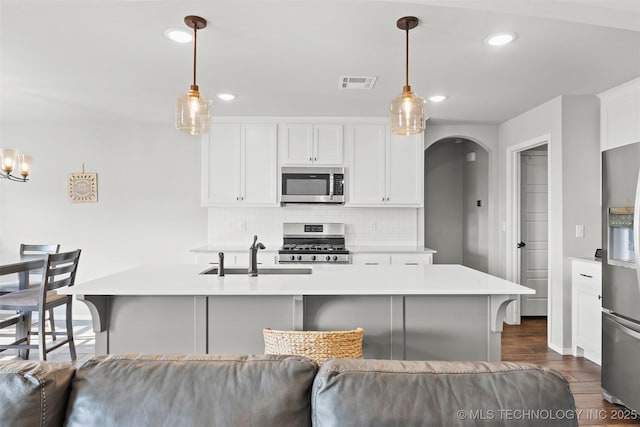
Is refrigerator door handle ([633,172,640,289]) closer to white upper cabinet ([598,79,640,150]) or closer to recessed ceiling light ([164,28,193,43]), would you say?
white upper cabinet ([598,79,640,150])

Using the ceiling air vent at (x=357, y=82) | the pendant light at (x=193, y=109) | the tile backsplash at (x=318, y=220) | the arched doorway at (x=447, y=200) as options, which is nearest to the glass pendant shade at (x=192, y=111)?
the pendant light at (x=193, y=109)

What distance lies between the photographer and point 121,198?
4.82 meters

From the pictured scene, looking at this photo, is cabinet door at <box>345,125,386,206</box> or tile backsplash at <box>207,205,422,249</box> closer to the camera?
cabinet door at <box>345,125,386,206</box>

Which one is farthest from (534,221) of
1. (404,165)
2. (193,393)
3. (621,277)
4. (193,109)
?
(193,393)

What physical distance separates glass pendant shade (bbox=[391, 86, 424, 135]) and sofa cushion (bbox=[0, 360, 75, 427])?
6.11 ft

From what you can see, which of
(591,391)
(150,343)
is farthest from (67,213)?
(591,391)

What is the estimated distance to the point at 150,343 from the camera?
2125 mm

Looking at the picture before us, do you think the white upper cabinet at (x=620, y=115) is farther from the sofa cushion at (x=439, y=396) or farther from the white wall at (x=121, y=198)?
the white wall at (x=121, y=198)

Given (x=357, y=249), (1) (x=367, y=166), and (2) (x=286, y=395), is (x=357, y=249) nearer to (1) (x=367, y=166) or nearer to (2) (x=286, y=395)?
(1) (x=367, y=166)

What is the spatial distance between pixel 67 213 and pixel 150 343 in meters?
3.51

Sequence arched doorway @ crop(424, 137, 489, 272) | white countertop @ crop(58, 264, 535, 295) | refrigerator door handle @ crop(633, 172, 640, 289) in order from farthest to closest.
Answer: arched doorway @ crop(424, 137, 489, 272), refrigerator door handle @ crop(633, 172, 640, 289), white countertop @ crop(58, 264, 535, 295)

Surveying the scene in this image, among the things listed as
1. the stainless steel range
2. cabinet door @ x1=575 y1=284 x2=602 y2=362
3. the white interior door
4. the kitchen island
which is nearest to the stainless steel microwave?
the stainless steel range

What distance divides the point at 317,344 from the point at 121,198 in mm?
4095

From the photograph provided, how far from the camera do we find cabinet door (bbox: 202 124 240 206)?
4430mm
